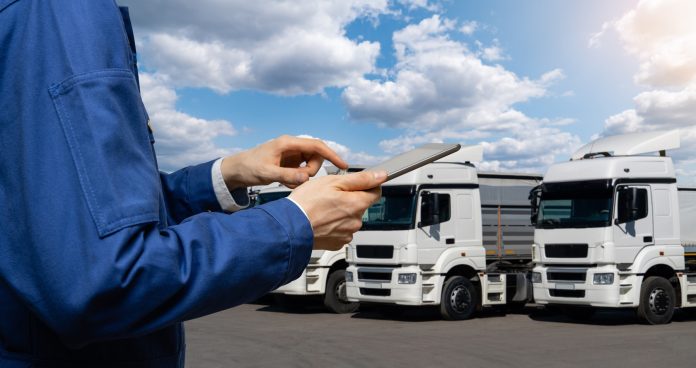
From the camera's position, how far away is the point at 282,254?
125 cm

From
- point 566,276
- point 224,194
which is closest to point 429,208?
point 566,276

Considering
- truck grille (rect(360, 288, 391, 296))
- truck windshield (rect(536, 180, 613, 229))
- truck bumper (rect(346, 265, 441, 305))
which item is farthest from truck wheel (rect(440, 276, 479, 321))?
truck windshield (rect(536, 180, 613, 229))

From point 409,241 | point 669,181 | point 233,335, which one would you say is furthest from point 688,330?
point 233,335

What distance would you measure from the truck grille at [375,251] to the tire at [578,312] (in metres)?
3.98

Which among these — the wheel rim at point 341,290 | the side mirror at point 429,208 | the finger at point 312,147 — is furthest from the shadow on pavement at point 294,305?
the finger at point 312,147

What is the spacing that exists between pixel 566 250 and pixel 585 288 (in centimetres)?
77

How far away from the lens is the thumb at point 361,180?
1.39 m

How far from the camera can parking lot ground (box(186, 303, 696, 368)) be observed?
381 inches

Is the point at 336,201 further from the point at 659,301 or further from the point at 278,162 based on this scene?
the point at 659,301

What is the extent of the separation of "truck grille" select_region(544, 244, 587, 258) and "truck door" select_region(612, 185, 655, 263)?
0.60m

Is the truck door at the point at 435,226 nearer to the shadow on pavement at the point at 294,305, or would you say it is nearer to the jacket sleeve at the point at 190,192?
the shadow on pavement at the point at 294,305

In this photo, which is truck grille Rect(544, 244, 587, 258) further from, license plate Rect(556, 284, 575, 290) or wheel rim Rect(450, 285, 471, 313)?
wheel rim Rect(450, 285, 471, 313)

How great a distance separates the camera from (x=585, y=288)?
13.7 meters

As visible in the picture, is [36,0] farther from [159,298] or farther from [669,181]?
[669,181]
